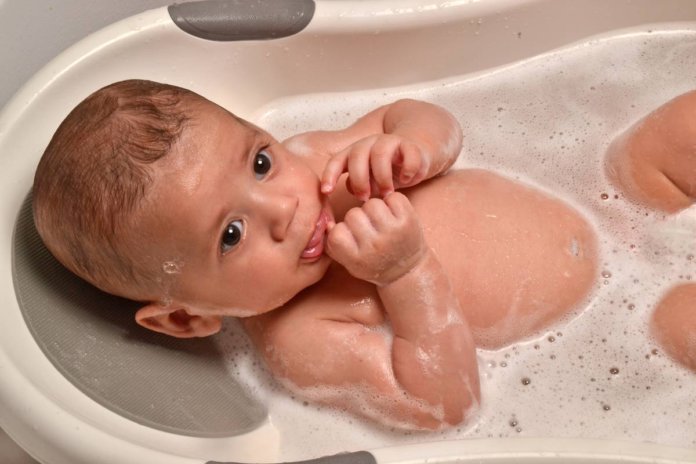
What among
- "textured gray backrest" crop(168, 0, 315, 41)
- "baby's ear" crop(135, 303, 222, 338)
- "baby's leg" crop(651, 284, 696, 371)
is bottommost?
"baby's leg" crop(651, 284, 696, 371)

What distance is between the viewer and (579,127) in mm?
1269

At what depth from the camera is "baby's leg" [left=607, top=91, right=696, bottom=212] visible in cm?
105

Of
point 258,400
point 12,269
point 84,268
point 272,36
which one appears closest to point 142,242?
point 84,268

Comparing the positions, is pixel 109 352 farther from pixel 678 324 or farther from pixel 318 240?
pixel 678 324

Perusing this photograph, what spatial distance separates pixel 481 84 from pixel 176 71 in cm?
48

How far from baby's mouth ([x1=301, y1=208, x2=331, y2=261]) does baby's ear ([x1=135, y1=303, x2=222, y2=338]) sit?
16 centimetres

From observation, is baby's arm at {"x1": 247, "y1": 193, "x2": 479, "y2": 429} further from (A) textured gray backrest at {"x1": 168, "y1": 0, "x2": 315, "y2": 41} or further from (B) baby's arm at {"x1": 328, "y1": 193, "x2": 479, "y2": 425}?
(A) textured gray backrest at {"x1": 168, "y1": 0, "x2": 315, "y2": 41}

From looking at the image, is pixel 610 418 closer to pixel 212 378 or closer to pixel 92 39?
pixel 212 378

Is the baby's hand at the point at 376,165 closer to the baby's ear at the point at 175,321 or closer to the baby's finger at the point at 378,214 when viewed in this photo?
the baby's finger at the point at 378,214

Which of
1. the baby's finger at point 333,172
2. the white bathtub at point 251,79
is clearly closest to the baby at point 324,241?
the baby's finger at point 333,172

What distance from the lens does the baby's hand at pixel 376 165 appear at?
94cm

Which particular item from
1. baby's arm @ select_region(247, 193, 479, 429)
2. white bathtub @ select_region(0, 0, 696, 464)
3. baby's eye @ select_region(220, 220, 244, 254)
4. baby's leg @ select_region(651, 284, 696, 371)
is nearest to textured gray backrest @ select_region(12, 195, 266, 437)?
white bathtub @ select_region(0, 0, 696, 464)

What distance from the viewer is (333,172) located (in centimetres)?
94

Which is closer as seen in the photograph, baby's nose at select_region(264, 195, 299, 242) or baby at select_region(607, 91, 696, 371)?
baby's nose at select_region(264, 195, 299, 242)
